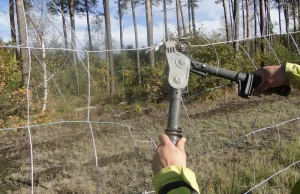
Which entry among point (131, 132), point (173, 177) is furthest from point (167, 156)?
point (131, 132)

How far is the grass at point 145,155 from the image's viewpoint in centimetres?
300

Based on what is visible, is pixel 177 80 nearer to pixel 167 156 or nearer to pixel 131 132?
pixel 167 156

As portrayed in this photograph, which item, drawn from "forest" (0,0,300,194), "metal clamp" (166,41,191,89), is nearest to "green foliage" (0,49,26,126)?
"forest" (0,0,300,194)

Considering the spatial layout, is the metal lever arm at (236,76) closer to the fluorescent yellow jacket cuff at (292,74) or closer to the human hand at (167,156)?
the fluorescent yellow jacket cuff at (292,74)

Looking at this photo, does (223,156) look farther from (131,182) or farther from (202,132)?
(202,132)

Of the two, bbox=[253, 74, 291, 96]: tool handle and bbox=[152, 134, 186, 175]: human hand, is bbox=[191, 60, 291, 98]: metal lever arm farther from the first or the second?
bbox=[152, 134, 186, 175]: human hand

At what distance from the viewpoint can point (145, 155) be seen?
14.1 feet

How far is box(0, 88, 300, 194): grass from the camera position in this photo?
3002mm

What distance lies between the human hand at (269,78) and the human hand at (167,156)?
1.36 ft

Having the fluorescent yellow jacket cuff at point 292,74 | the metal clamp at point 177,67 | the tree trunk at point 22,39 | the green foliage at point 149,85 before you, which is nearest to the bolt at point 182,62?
the metal clamp at point 177,67

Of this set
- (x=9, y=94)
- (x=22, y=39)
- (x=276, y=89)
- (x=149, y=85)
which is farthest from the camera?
(x=149, y=85)

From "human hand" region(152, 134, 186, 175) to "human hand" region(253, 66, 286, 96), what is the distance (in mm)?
Answer: 415

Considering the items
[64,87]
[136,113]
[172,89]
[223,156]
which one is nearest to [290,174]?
[223,156]

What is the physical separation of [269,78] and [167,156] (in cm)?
51
